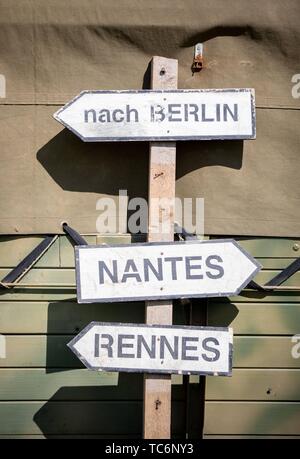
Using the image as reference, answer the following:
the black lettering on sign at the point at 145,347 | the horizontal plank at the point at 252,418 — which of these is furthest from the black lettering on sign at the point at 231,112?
the horizontal plank at the point at 252,418

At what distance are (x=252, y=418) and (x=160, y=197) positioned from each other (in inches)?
52.2

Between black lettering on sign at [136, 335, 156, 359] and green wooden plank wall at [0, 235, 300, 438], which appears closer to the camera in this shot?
black lettering on sign at [136, 335, 156, 359]

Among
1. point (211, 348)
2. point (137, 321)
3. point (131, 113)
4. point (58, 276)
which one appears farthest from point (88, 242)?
point (211, 348)

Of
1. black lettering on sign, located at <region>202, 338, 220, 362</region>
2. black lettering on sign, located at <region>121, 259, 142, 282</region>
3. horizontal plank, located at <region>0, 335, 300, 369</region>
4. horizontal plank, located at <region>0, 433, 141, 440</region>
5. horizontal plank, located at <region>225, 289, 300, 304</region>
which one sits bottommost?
horizontal plank, located at <region>0, 433, 141, 440</region>

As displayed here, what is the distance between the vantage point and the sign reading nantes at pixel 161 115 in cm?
243

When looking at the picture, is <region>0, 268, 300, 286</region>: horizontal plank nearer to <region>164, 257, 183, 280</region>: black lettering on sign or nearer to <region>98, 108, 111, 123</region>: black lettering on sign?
<region>164, 257, 183, 280</region>: black lettering on sign

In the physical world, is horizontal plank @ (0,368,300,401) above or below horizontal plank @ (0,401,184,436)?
above

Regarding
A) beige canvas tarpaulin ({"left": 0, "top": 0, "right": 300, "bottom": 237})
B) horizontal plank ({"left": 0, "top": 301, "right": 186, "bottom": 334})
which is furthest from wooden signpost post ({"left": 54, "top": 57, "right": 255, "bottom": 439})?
horizontal plank ({"left": 0, "top": 301, "right": 186, "bottom": 334})

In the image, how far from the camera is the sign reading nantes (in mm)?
2426

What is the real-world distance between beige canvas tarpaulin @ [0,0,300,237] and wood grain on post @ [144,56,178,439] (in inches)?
7.3

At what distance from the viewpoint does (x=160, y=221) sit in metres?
2.44

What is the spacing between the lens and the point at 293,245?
8.69 ft

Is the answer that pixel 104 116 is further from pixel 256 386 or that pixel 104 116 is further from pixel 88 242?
pixel 256 386
